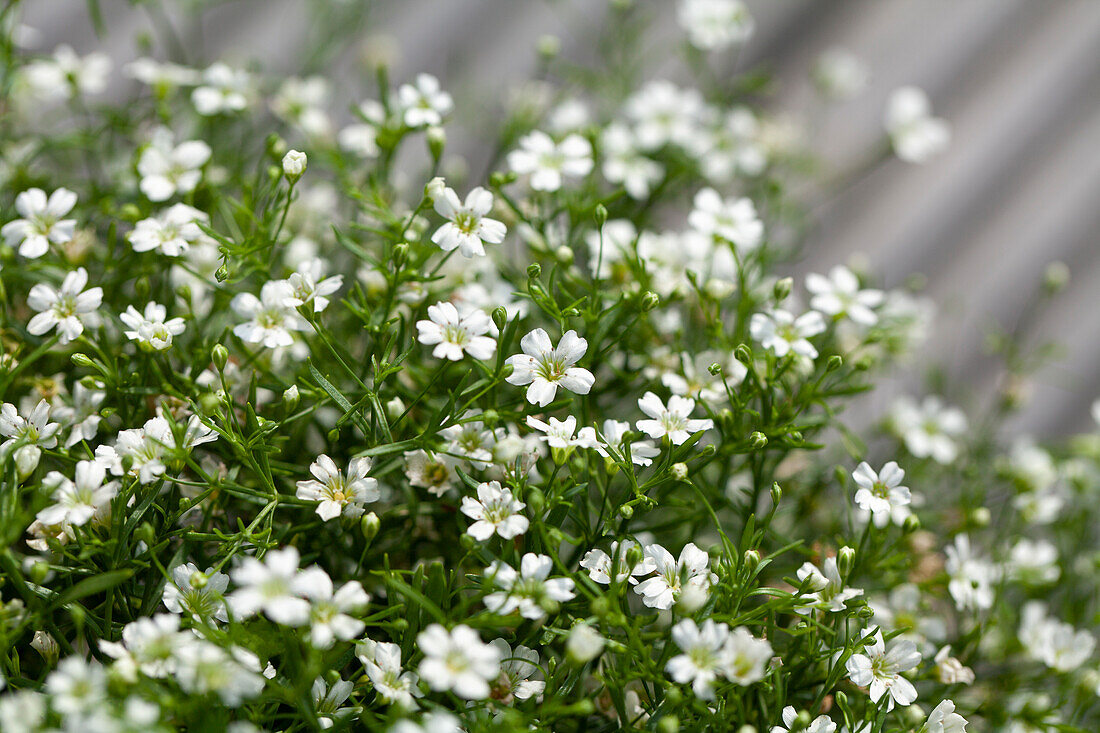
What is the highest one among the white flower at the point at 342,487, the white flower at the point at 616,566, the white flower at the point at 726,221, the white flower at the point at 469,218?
the white flower at the point at 469,218

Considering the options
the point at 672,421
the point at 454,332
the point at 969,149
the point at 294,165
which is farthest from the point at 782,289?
the point at 969,149

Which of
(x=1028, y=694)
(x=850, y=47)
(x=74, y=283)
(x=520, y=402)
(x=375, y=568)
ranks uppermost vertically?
(x=850, y=47)

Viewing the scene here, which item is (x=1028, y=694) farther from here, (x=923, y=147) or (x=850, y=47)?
(x=850, y=47)

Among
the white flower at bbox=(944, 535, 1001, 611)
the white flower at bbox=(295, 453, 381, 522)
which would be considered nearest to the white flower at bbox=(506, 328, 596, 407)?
the white flower at bbox=(295, 453, 381, 522)

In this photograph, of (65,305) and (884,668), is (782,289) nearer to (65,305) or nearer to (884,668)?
(884,668)

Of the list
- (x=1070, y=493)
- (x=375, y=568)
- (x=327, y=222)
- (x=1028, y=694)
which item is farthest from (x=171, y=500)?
(x=1070, y=493)

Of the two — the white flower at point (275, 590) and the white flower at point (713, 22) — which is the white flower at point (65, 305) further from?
the white flower at point (713, 22)

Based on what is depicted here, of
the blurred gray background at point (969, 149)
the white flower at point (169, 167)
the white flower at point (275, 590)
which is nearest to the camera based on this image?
the white flower at point (275, 590)

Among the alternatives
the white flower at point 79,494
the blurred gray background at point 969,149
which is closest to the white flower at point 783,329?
the white flower at point 79,494
